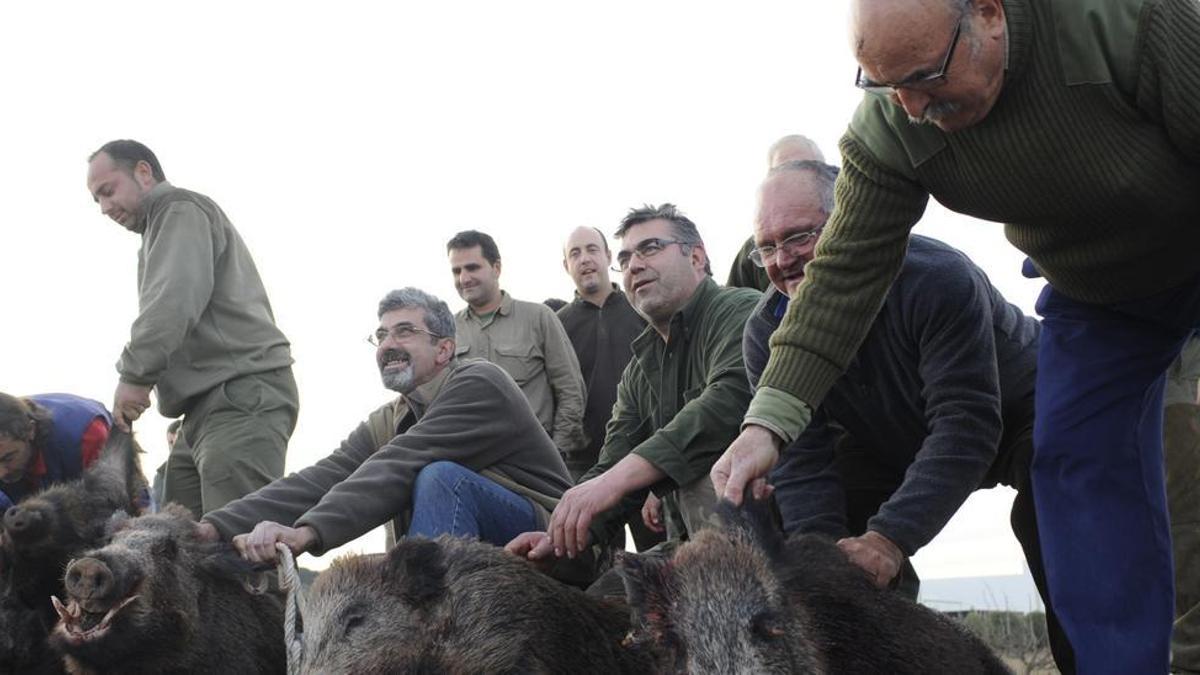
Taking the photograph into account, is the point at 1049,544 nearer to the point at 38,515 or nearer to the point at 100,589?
the point at 100,589

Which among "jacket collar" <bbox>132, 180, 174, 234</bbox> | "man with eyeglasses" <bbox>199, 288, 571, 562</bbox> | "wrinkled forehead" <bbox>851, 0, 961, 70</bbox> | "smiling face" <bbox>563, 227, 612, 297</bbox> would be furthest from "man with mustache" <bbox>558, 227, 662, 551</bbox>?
"wrinkled forehead" <bbox>851, 0, 961, 70</bbox>

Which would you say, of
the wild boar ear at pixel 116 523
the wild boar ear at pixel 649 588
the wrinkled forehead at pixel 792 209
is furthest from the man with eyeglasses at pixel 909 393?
the wild boar ear at pixel 116 523

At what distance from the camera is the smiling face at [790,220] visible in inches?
192

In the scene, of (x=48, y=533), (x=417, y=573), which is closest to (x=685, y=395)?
(x=417, y=573)

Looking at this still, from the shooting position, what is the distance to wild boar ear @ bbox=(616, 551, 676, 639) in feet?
12.1

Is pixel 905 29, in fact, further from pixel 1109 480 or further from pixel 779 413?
pixel 1109 480

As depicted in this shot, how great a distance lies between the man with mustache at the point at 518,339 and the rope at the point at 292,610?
2790 mm

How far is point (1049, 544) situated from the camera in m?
4.05

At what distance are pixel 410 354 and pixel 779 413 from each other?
3.03m

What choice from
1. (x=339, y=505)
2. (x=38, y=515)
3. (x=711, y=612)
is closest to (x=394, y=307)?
(x=339, y=505)

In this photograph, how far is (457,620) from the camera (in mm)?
4645

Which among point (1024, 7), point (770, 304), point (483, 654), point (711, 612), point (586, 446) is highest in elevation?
point (1024, 7)

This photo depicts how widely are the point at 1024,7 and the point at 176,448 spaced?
5.52 meters

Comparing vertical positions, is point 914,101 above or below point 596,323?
above
